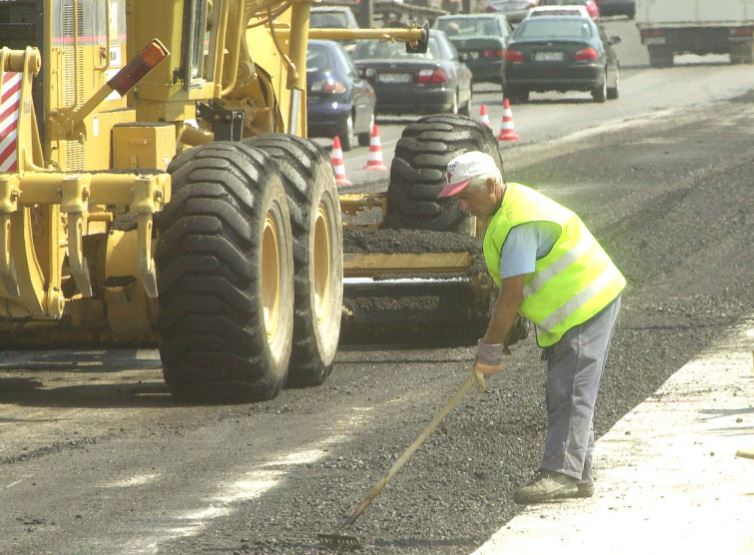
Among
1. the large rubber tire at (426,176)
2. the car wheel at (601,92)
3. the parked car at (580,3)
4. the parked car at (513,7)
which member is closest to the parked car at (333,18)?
the car wheel at (601,92)

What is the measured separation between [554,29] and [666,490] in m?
30.2

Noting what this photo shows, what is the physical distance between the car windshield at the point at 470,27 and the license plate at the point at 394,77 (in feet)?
34.9

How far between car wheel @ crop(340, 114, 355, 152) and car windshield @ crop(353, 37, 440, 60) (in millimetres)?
4594

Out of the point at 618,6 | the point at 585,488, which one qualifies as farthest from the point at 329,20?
the point at 585,488

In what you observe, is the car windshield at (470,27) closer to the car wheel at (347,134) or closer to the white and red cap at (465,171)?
the car wheel at (347,134)

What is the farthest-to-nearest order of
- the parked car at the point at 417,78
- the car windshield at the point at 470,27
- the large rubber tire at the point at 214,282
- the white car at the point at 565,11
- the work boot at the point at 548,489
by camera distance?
the white car at the point at 565,11 < the car windshield at the point at 470,27 < the parked car at the point at 417,78 < the large rubber tire at the point at 214,282 < the work boot at the point at 548,489

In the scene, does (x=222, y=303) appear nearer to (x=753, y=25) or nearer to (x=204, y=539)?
(x=204, y=539)

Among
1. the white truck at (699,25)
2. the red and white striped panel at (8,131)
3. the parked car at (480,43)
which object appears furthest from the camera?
the white truck at (699,25)

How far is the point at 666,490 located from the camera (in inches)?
307

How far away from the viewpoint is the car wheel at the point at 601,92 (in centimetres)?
3703

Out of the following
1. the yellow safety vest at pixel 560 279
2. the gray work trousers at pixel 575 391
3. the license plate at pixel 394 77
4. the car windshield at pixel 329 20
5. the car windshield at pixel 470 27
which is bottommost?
the license plate at pixel 394 77

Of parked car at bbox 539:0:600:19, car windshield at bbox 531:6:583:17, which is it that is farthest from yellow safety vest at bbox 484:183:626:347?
parked car at bbox 539:0:600:19

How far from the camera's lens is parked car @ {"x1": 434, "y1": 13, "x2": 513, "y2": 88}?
4241cm

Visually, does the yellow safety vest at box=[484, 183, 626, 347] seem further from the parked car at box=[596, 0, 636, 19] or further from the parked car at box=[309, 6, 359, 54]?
the parked car at box=[596, 0, 636, 19]
